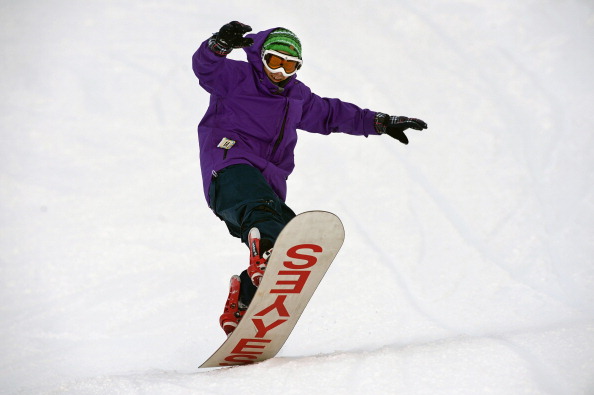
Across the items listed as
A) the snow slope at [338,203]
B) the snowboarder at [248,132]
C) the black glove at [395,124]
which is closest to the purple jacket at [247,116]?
the snowboarder at [248,132]

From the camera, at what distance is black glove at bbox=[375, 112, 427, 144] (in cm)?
373

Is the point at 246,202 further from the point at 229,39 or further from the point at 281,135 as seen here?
the point at 229,39

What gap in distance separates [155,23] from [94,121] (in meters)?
1.32

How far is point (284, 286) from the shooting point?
9.13 feet

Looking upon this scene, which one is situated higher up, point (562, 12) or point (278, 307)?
point (562, 12)

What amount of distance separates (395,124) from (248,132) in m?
1.00

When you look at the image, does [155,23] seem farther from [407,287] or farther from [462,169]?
[407,287]

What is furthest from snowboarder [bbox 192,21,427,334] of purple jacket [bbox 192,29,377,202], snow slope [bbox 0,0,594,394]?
snow slope [bbox 0,0,594,394]

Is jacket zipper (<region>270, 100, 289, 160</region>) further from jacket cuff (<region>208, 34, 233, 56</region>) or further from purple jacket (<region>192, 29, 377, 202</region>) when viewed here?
jacket cuff (<region>208, 34, 233, 56</region>)

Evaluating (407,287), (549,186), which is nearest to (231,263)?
(407,287)

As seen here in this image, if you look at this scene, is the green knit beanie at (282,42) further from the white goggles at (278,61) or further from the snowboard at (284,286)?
the snowboard at (284,286)

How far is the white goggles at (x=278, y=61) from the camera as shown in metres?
Answer: 3.17

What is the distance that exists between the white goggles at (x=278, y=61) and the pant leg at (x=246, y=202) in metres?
0.52

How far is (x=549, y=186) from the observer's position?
4.81 m
